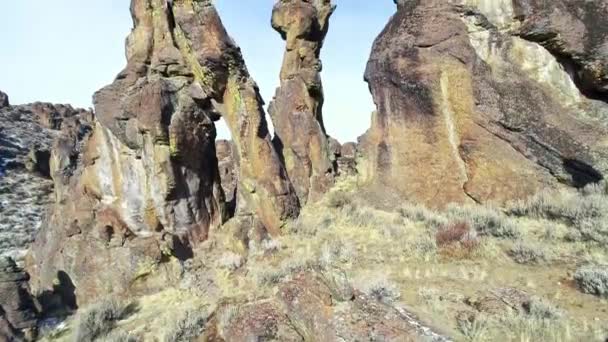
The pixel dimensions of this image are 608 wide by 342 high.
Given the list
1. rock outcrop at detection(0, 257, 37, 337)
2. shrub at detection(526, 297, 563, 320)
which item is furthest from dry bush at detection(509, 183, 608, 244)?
rock outcrop at detection(0, 257, 37, 337)

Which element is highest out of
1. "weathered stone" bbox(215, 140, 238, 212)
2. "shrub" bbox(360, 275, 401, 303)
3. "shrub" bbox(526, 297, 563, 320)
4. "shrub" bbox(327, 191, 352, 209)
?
"weathered stone" bbox(215, 140, 238, 212)

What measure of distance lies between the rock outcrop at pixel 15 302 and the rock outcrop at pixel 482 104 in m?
10.1

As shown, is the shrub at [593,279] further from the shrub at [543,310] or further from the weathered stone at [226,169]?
the weathered stone at [226,169]

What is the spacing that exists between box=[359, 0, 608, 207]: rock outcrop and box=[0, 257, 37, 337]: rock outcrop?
10.1 meters

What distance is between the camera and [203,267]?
1439 cm

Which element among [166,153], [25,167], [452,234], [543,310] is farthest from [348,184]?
[25,167]

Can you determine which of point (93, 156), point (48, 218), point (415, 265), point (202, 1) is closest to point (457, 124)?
point (415, 265)

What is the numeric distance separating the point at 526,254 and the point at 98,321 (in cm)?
850

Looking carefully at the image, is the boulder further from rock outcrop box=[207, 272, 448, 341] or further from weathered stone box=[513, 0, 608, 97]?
weathered stone box=[513, 0, 608, 97]

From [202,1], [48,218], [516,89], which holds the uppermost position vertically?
[202,1]

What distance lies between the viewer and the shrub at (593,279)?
724 centimetres

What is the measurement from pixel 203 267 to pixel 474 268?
7.96 meters

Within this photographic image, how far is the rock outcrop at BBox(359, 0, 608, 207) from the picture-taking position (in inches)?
454

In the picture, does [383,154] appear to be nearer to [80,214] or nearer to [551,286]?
[551,286]
